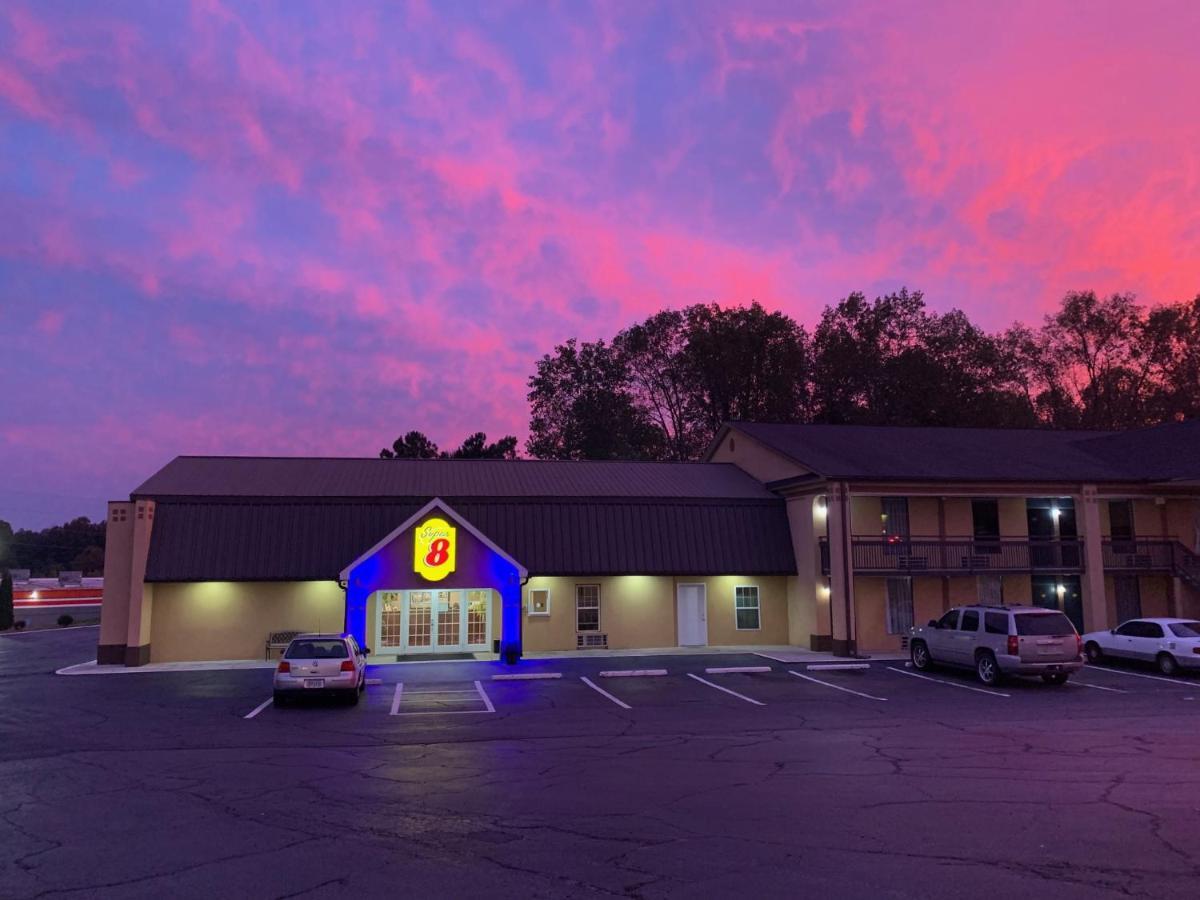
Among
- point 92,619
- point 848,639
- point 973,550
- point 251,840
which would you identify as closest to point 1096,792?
point 251,840

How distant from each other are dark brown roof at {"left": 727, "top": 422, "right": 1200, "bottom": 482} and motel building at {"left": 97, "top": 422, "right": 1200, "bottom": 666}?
17cm

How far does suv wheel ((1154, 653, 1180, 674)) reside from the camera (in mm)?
23566

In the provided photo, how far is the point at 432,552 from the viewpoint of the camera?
28.5 metres

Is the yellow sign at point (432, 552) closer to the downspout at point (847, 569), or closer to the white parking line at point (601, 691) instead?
the white parking line at point (601, 691)

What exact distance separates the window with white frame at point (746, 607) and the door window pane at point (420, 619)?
11303 millimetres

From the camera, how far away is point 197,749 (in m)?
14.3

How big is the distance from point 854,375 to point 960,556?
3072cm

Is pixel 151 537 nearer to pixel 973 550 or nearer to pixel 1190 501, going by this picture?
pixel 973 550

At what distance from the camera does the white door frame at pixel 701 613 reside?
31.1 m

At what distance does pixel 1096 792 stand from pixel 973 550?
20706mm

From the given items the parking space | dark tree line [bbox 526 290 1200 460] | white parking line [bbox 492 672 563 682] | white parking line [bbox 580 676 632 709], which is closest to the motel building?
white parking line [bbox 492 672 563 682]

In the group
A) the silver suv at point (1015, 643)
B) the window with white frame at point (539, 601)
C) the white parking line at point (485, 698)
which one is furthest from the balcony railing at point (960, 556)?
the white parking line at point (485, 698)

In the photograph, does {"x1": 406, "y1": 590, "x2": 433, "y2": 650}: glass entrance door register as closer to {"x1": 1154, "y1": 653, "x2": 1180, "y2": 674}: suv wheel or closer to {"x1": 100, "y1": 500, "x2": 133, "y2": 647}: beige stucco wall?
{"x1": 100, "y1": 500, "x2": 133, "y2": 647}: beige stucco wall

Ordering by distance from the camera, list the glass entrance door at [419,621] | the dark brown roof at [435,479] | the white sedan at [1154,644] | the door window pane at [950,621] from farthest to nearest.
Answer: the dark brown roof at [435,479] < the glass entrance door at [419,621] < the door window pane at [950,621] < the white sedan at [1154,644]
